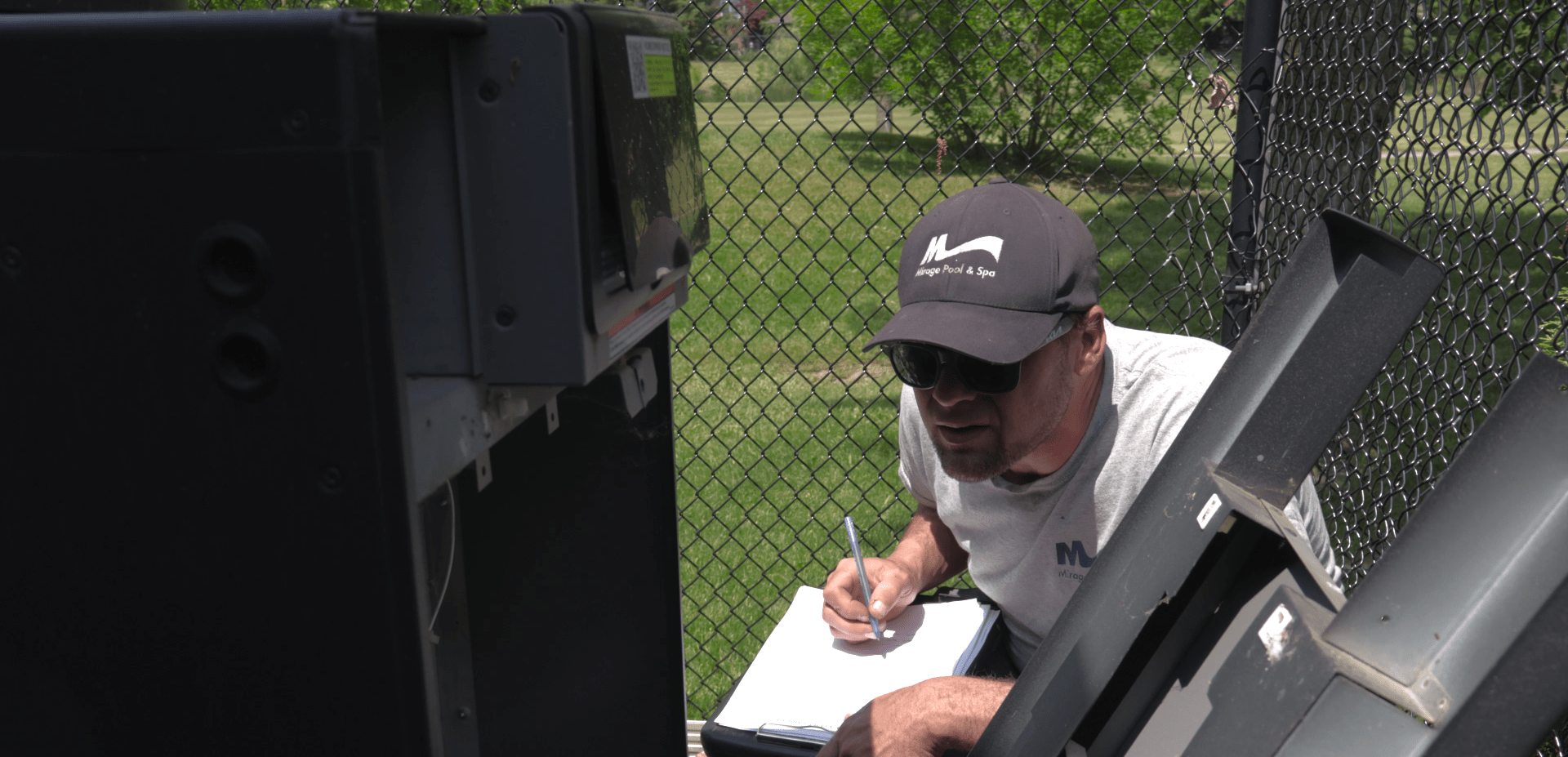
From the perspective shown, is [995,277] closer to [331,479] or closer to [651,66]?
[651,66]

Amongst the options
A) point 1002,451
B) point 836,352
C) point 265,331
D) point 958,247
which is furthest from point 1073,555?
point 836,352

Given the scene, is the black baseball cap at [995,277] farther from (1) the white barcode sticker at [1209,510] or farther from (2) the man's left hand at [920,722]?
(1) the white barcode sticker at [1209,510]

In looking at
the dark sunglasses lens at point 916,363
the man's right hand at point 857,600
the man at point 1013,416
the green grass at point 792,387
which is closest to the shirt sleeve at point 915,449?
the man at point 1013,416

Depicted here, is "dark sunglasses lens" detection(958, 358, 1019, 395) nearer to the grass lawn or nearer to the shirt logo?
the shirt logo

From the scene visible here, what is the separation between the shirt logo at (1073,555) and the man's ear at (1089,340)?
335 mm

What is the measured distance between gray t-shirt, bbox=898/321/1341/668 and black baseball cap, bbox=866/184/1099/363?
A: 239mm

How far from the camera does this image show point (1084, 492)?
209cm

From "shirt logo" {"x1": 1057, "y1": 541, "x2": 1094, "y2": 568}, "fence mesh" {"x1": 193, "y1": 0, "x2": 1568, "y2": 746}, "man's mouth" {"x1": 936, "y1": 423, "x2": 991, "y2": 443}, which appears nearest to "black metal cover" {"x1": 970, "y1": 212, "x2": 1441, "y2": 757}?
"man's mouth" {"x1": 936, "y1": 423, "x2": 991, "y2": 443}

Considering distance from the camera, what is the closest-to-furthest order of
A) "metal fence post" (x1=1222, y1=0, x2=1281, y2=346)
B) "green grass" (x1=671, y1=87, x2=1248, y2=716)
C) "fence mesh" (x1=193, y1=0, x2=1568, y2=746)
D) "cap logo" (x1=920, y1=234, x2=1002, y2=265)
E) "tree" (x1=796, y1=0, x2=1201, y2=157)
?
"cap logo" (x1=920, y1=234, x2=1002, y2=265) < "fence mesh" (x1=193, y1=0, x2=1568, y2=746) < "metal fence post" (x1=1222, y1=0, x2=1281, y2=346) < "green grass" (x1=671, y1=87, x2=1248, y2=716) < "tree" (x1=796, y1=0, x2=1201, y2=157)

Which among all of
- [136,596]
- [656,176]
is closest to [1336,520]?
[656,176]

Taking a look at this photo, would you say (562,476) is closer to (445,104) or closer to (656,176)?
(656,176)

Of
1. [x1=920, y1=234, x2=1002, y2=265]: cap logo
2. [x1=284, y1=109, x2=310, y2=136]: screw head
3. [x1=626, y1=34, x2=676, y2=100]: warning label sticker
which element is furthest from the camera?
[x1=920, y1=234, x2=1002, y2=265]: cap logo

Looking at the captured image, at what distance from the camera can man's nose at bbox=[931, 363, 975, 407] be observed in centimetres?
187

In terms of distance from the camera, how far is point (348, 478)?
0.85 m
